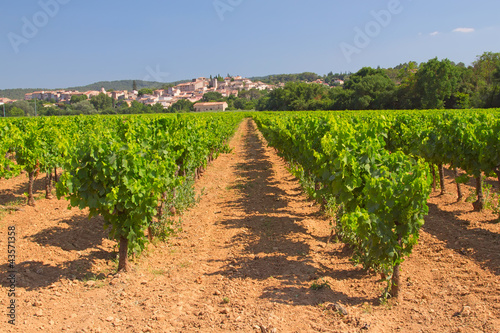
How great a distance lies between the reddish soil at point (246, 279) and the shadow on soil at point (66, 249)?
2cm

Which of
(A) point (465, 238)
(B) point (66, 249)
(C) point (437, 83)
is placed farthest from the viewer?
(C) point (437, 83)

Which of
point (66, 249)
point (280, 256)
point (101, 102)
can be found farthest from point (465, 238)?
point (101, 102)

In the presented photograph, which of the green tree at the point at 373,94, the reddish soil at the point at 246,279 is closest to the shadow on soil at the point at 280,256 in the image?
the reddish soil at the point at 246,279

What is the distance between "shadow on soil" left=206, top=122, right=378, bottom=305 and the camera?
177 inches

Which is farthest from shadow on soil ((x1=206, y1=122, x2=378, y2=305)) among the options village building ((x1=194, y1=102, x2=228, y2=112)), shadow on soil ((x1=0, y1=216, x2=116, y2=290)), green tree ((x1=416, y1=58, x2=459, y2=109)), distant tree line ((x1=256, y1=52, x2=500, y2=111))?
village building ((x1=194, y1=102, x2=228, y2=112))

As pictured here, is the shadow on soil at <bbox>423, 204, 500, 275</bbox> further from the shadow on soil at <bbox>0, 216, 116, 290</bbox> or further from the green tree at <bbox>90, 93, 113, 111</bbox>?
the green tree at <bbox>90, 93, 113, 111</bbox>

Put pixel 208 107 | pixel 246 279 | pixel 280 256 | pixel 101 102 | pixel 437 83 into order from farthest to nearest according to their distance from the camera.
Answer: pixel 208 107, pixel 101 102, pixel 437 83, pixel 280 256, pixel 246 279

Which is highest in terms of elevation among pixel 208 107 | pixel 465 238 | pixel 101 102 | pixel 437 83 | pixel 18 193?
pixel 437 83

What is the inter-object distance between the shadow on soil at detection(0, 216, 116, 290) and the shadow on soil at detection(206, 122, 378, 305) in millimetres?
2058

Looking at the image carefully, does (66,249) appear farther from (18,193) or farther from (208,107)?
(208,107)

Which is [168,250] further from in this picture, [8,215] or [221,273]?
[8,215]

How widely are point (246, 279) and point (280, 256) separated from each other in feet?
3.13

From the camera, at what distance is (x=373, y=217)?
4.00 meters

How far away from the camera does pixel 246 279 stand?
4.98 meters
